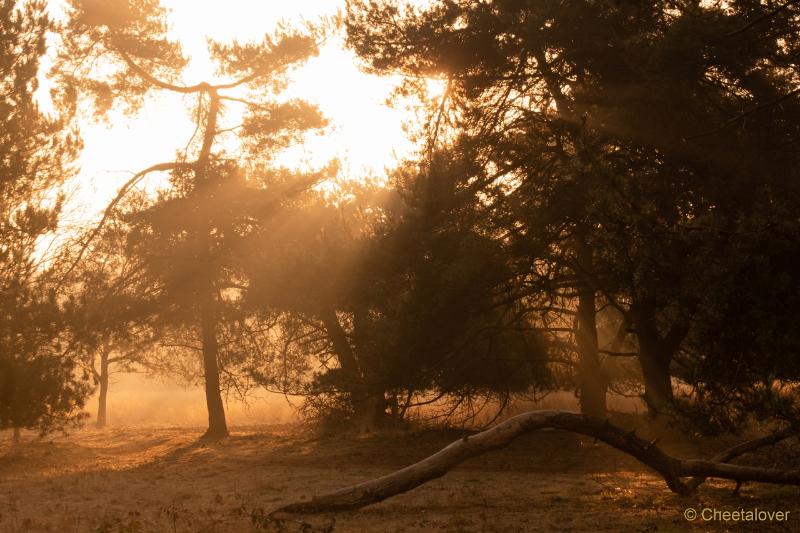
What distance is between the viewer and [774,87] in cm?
1153

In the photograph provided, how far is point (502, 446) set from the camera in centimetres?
942

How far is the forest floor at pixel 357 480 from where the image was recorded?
8.94 meters

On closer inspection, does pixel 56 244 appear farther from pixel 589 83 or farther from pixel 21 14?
pixel 589 83

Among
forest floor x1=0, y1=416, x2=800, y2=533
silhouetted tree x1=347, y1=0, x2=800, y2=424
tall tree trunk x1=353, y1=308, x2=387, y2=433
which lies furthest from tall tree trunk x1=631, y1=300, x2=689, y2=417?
tall tree trunk x1=353, y1=308, x2=387, y2=433

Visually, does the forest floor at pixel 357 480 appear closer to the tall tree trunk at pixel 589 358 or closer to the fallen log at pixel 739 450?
the fallen log at pixel 739 450

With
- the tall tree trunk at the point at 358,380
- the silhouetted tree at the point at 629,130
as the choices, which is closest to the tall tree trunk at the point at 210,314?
the tall tree trunk at the point at 358,380

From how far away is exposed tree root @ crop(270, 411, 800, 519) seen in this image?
9156 millimetres

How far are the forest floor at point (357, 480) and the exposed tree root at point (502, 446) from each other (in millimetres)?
316

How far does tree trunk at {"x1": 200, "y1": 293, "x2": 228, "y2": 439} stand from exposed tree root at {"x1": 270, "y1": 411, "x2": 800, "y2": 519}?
12.1 m

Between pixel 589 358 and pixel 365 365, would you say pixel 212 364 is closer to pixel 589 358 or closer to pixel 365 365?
pixel 365 365

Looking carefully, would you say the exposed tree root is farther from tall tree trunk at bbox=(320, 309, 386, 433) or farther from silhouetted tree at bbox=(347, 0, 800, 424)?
tall tree trunk at bbox=(320, 309, 386, 433)

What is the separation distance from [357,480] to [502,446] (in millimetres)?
4327

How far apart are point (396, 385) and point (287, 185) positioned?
920 cm

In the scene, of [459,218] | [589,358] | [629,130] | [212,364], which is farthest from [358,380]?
[212,364]
